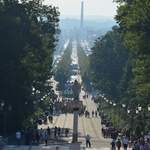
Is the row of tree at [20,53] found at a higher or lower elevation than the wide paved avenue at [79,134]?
higher

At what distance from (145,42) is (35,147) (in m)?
13.7

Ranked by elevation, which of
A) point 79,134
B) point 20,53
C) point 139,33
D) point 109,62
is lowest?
point 79,134

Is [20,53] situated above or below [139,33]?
below

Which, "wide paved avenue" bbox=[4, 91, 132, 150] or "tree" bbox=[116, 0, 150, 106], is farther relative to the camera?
"tree" bbox=[116, 0, 150, 106]

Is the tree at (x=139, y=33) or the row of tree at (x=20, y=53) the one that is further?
the row of tree at (x=20, y=53)

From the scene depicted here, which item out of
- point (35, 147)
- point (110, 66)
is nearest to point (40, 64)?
point (35, 147)

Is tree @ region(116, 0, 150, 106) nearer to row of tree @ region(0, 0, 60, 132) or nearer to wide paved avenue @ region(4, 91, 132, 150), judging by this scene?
wide paved avenue @ region(4, 91, 132, 150)

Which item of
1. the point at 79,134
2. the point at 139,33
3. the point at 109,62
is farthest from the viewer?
the point at 109,62

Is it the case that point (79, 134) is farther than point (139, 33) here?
Yes

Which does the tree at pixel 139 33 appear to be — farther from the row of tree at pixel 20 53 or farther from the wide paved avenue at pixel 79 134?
the row of tree at pixel 20 53

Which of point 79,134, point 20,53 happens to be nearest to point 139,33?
point 20,53

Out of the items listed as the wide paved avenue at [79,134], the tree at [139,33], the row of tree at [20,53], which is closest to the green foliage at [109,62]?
the wide paved avenue at [79,134]

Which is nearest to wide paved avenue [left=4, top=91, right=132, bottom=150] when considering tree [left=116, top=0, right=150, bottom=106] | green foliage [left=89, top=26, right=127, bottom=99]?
green foliage [left=89, top=26, right=127, bottom=99]

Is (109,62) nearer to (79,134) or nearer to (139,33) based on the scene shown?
(79,134)
